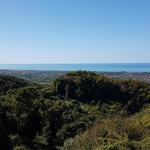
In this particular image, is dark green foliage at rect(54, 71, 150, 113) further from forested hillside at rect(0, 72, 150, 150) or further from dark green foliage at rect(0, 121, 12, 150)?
dark green foliage at rect(0, 121, 12, 150)

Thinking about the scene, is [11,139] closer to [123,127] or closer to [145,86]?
[123,127]

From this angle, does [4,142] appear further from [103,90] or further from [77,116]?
[103,90]

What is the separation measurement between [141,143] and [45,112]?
2445cm

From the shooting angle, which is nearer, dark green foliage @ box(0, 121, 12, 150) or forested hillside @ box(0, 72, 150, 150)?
forested hillside @ box(0, 72, 150, 150)

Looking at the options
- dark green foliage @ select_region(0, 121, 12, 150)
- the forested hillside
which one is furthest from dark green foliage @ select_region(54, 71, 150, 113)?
dark green foliage @ select_region(0, 121, 12, 150)

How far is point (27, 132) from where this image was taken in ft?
137

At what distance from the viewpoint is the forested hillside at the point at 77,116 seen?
23.9 meters

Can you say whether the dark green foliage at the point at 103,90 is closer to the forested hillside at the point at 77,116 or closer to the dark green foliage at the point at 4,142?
the forested hillside at the point at 77,116

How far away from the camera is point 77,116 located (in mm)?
43312

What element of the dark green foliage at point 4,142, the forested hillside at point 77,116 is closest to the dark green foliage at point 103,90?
the forested hillside at point 77,116

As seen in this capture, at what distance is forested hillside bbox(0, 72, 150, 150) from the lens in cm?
2391

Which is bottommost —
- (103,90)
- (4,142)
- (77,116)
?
(4,142)

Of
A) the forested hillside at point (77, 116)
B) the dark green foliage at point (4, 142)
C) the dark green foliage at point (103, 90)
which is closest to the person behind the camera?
the forested hillside at point (77, 116)

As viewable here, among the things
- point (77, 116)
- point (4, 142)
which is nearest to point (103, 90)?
point (77, 116)
